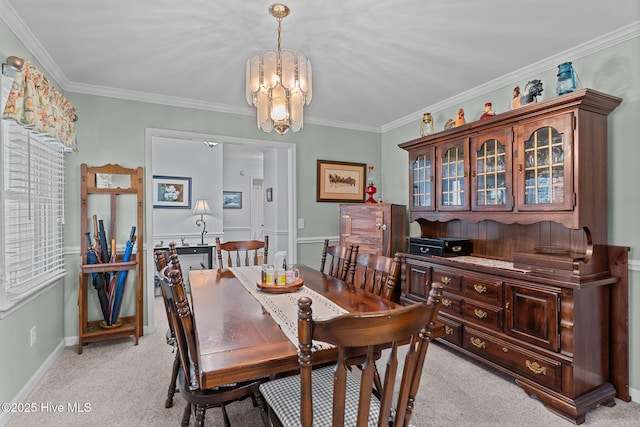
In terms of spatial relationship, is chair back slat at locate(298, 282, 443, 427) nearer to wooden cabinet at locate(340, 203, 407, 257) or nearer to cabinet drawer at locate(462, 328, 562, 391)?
cabinet drawer at locate(462, 328, 562, 391)

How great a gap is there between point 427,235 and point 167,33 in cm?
292

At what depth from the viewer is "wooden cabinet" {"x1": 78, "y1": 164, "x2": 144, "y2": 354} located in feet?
9.67

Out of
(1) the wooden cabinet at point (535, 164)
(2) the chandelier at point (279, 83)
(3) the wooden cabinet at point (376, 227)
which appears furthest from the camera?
(3) the wooden cabinet at point (376, 227)

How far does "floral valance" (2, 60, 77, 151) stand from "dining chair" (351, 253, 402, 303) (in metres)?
2.21

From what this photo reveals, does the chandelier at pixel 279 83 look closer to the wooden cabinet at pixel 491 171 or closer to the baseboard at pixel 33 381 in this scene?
the wooden cabinet at pixel 491 171

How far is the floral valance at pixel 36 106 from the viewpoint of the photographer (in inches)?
73.4

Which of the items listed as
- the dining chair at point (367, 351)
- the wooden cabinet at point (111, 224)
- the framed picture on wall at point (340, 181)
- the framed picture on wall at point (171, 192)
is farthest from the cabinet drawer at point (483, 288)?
the framed picture on wall at point (171, 192)

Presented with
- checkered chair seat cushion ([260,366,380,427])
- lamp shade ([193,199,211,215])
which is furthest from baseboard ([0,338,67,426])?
lamp shade ([193,199,211,215])

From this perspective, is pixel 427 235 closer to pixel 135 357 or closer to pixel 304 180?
pixel 304 180

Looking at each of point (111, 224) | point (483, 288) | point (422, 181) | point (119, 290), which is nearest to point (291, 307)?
point (483, 288)

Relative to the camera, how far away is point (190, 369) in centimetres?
148

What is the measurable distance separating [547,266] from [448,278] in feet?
2.57

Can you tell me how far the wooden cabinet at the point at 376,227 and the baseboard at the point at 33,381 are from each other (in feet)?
9.54

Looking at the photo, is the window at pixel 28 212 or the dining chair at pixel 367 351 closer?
the dining chair at pixel 367 351
